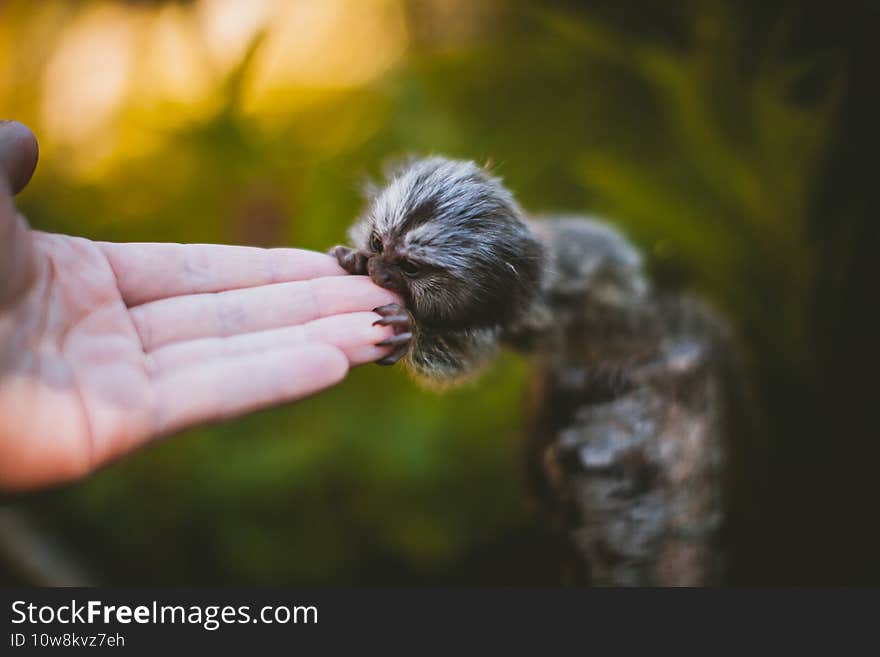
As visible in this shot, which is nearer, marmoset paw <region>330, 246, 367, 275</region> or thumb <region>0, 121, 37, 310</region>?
thumb <region>0, 121, 37, 310</region>

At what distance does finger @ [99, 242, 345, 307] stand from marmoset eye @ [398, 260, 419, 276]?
0.21m

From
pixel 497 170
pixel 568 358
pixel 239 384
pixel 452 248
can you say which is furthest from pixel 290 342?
pixel 497 170

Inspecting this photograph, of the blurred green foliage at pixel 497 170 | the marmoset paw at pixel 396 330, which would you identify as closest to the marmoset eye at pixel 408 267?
the marmoset paw at pixel 396 330

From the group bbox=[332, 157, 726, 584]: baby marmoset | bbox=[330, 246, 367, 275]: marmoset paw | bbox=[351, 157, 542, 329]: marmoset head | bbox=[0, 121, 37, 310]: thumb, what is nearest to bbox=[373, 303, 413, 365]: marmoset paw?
bbox=[332, 157, 726, 584]: baby marmoset

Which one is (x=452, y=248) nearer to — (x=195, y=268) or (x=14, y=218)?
(x=195, y=268)

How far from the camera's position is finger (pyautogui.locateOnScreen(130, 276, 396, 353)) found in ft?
4.34

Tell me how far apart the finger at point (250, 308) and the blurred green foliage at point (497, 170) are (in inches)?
43.6

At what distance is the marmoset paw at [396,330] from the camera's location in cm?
133

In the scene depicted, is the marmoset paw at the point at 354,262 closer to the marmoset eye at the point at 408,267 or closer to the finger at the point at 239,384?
the marmoset eye at the point at 408,267

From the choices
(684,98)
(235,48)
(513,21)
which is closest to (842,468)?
(684,98)

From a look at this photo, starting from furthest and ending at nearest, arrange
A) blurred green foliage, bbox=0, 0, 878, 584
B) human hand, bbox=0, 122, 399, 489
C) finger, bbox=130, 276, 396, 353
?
blurred green foliage, bbox=0, 0, 878, 584 < finger, bbox=130, 276, 396, 353 < human hand, bbox=0, 122, 399, 489

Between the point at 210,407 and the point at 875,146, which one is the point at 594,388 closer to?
the point at 210,407

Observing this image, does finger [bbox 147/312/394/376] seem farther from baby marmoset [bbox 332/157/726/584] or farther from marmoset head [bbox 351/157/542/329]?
marmoset head [bbox 351/157/542/329]

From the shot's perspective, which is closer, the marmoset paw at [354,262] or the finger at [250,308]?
the finger at [250,308]
